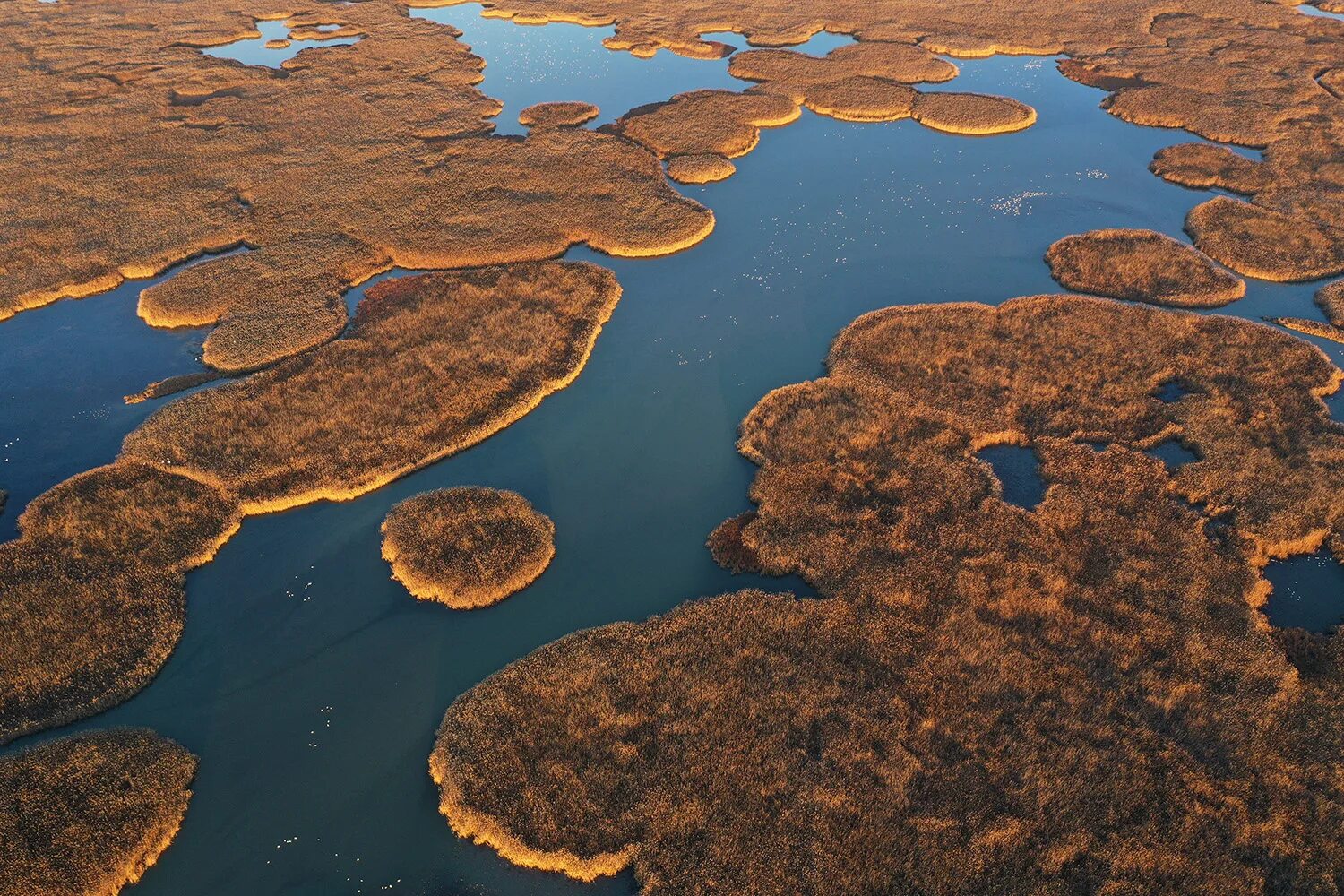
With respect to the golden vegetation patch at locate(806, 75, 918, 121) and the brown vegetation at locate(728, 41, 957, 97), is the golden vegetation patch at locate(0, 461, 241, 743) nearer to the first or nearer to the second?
the golden vegetation patch at locate(806, 75, 918, 121)

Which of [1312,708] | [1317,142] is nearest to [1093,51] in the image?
[1317,142]

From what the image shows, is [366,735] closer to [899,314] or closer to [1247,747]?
[1247,747]

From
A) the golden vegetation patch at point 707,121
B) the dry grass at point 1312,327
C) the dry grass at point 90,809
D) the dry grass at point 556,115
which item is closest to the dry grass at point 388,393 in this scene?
the dry grass at point 90,809

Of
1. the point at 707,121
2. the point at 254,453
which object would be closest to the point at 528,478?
the point at 254,453

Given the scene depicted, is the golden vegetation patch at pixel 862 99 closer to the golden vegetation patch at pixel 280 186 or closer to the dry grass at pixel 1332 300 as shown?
the golden vegetation patch at pixel 280 186

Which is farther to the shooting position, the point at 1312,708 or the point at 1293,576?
the point at 1293,576

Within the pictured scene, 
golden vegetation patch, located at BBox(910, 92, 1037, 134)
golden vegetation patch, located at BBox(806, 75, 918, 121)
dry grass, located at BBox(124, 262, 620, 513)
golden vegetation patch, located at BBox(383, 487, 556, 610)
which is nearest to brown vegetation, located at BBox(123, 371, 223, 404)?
dry grass, located at BBox(124, 262, 620, 513)
